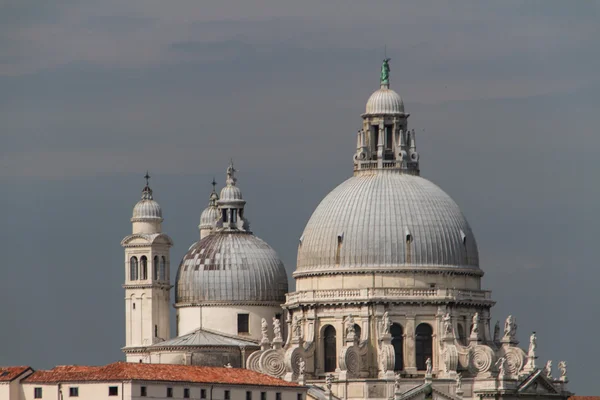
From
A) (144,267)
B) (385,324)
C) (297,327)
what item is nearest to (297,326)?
(297,327)

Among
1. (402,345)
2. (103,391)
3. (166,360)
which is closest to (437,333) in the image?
(402,345)

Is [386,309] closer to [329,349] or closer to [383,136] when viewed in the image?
[329,349]

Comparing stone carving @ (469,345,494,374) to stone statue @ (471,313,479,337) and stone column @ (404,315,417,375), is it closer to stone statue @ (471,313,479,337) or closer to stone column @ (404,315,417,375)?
stone statue @ (471,313,479,337)

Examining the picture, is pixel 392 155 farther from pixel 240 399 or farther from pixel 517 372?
pixel 240 399

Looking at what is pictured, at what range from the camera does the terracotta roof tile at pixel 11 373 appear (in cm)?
16050

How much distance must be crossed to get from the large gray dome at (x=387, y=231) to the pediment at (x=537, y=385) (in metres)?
7.96

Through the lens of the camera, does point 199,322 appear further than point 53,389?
Yes

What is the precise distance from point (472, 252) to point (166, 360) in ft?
63.1

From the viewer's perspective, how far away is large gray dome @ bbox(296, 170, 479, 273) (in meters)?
184

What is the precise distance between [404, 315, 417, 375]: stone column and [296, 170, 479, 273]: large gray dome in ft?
10.7

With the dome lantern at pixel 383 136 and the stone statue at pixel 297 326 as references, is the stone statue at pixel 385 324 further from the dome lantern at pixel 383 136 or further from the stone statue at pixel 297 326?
the dome lantern at pixel 383 136

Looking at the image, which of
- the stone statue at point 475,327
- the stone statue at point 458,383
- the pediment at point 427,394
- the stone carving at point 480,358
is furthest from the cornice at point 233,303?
the stone statue at point 458,383

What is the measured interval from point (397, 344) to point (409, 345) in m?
0.84

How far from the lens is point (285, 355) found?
182 metres
